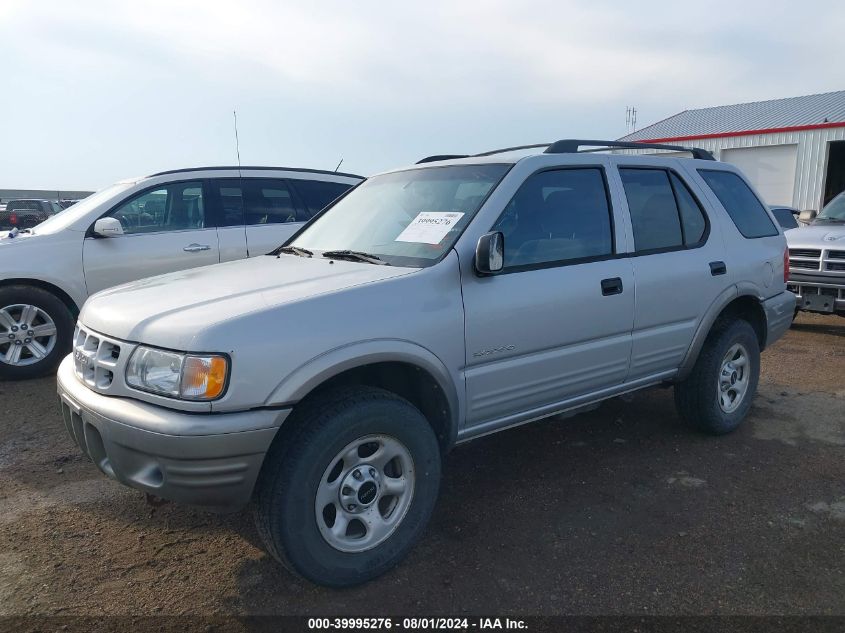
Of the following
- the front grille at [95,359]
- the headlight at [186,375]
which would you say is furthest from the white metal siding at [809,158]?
the headlight at [186,375]

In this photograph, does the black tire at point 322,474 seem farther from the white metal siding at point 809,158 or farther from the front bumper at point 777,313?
the white metal siding at point 809,158

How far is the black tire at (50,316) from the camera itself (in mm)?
5684

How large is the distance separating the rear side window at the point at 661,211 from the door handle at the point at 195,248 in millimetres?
4002

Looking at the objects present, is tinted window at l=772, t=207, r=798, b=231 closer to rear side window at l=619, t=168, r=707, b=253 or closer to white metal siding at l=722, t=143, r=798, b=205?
rear side window at l=619, t=168, r=707, b=253

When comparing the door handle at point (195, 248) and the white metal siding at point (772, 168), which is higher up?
the white metal siding at point (772, 168)

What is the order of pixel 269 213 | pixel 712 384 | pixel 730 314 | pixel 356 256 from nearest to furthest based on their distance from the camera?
1. pixel 356 256
2. pixel 712 384
3. pixel 730 314
4. pixel 269 213

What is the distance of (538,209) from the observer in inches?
135

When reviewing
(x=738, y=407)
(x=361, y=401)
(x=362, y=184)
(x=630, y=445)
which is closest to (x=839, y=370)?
(x=738, y=407)

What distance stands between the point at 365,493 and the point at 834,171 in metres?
22.7

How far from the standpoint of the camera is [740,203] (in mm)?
4578

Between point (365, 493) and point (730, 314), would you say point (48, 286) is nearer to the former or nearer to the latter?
point (365, 493)

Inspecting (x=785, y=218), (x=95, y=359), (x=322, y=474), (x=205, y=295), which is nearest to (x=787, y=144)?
(x=785, y=218)

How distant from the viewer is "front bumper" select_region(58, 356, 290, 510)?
7.69 feet

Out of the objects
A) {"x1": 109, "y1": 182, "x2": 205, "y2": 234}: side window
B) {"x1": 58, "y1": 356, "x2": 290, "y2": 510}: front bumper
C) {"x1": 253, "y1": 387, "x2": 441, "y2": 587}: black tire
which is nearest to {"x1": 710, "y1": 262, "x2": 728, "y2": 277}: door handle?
{"x1": 253, "y1": 387, "x2": 441, "y2": 587}: black tire
